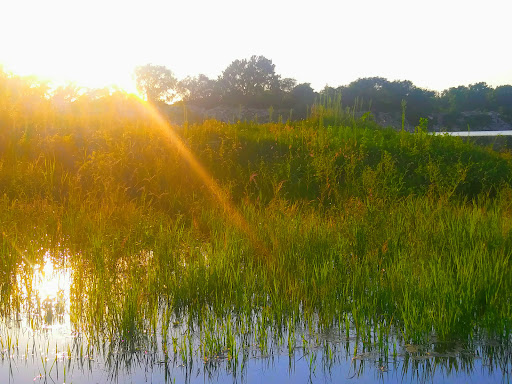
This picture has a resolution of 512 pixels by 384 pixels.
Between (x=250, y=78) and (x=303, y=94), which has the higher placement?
(x=250, y=78)

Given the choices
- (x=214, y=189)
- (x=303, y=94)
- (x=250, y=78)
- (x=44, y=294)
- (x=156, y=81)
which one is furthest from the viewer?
(x=156, y=81)

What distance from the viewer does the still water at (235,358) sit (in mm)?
3211

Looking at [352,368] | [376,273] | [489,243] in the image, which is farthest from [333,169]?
[352,368]

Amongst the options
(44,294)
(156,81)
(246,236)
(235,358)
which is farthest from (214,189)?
(156,81)

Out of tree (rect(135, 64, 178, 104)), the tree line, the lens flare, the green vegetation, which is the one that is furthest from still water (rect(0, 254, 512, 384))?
tree (rect(135, 64, 178, 104))

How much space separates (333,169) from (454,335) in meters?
5.52

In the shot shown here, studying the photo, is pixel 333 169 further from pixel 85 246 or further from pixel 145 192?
pixel 85 246

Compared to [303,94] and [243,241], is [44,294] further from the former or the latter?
[303,94]

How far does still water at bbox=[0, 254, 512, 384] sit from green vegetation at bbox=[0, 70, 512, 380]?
0.14 ft

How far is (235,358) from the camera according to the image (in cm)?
337

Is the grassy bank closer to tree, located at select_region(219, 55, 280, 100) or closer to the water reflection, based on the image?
the water reflection

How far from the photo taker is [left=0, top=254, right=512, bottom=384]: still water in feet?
10.5

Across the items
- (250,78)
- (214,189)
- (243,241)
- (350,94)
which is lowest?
(243,241)

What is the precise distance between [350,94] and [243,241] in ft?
82.2
